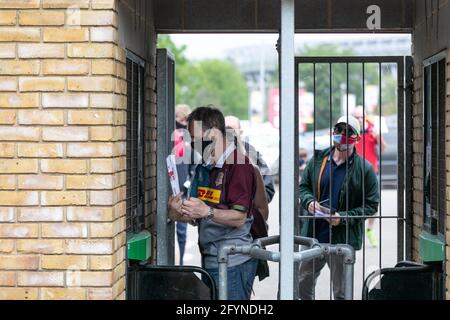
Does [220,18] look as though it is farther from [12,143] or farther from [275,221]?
[275,221]

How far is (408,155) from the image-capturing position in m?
5.71

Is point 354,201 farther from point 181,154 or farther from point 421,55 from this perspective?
point 181,154

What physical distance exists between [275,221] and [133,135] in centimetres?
834

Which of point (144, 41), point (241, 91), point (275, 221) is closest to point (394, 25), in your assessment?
point (144, 41)

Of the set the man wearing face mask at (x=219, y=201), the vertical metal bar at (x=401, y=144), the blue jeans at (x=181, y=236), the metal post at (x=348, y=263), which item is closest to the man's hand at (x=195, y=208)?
the man wearing face mask at (x=219, y=201)

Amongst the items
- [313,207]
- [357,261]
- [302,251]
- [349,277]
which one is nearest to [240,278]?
[349,277]

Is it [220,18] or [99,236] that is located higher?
[220,18]

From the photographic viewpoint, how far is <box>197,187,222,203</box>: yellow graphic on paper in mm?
4891

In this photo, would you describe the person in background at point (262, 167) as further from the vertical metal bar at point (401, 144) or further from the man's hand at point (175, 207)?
the man's hand at point (175, 207)

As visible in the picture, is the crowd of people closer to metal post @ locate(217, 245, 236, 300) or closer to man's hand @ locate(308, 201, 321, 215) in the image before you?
man's hand @ locate(308, 201, 321, 215)

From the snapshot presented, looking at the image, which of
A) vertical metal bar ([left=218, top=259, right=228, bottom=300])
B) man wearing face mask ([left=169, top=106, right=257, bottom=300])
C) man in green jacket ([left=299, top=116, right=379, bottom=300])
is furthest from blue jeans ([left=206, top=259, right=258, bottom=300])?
man in green jacket ([left=299, top=116, right=379, bottom=300])

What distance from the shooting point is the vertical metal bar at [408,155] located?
18.6 feet
